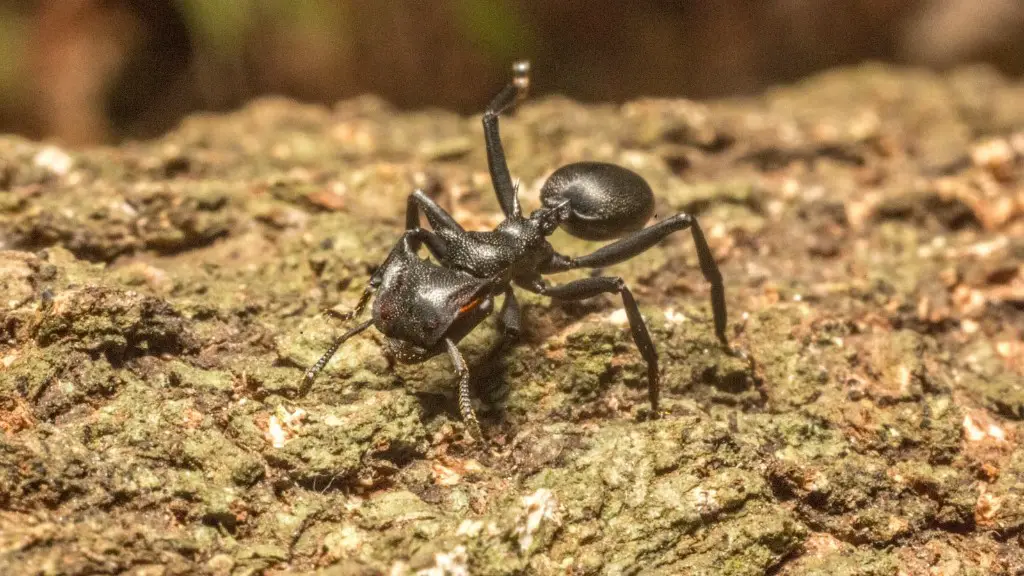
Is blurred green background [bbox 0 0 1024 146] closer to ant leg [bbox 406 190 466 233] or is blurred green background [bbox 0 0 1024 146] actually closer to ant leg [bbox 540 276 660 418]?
ant leg [bbox 406 190 466 233]

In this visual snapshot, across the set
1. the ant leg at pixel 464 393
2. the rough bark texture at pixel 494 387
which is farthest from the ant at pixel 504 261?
the rough bark texture at pixel 494 387

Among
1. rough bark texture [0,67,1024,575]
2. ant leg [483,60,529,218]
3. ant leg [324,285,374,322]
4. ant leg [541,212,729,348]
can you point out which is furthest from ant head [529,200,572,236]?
ant leg [324,285,374,322]

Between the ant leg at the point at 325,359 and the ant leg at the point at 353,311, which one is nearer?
the ant leg at the point at 325,359

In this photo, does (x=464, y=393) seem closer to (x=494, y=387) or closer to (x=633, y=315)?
(x=494, y=387)

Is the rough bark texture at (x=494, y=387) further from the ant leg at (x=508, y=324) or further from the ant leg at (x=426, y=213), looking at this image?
the ant leg at (x=426, y=213)

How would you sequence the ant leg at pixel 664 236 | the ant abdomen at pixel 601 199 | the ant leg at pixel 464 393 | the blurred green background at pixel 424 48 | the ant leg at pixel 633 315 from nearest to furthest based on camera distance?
the ant leg at pixel 464 393 < the ant leg at pixel 633 315 < the ant leg at pixel 664 236 < the ant abdomen at pixel 601 199 < the blurred green background at pixel 424 48
